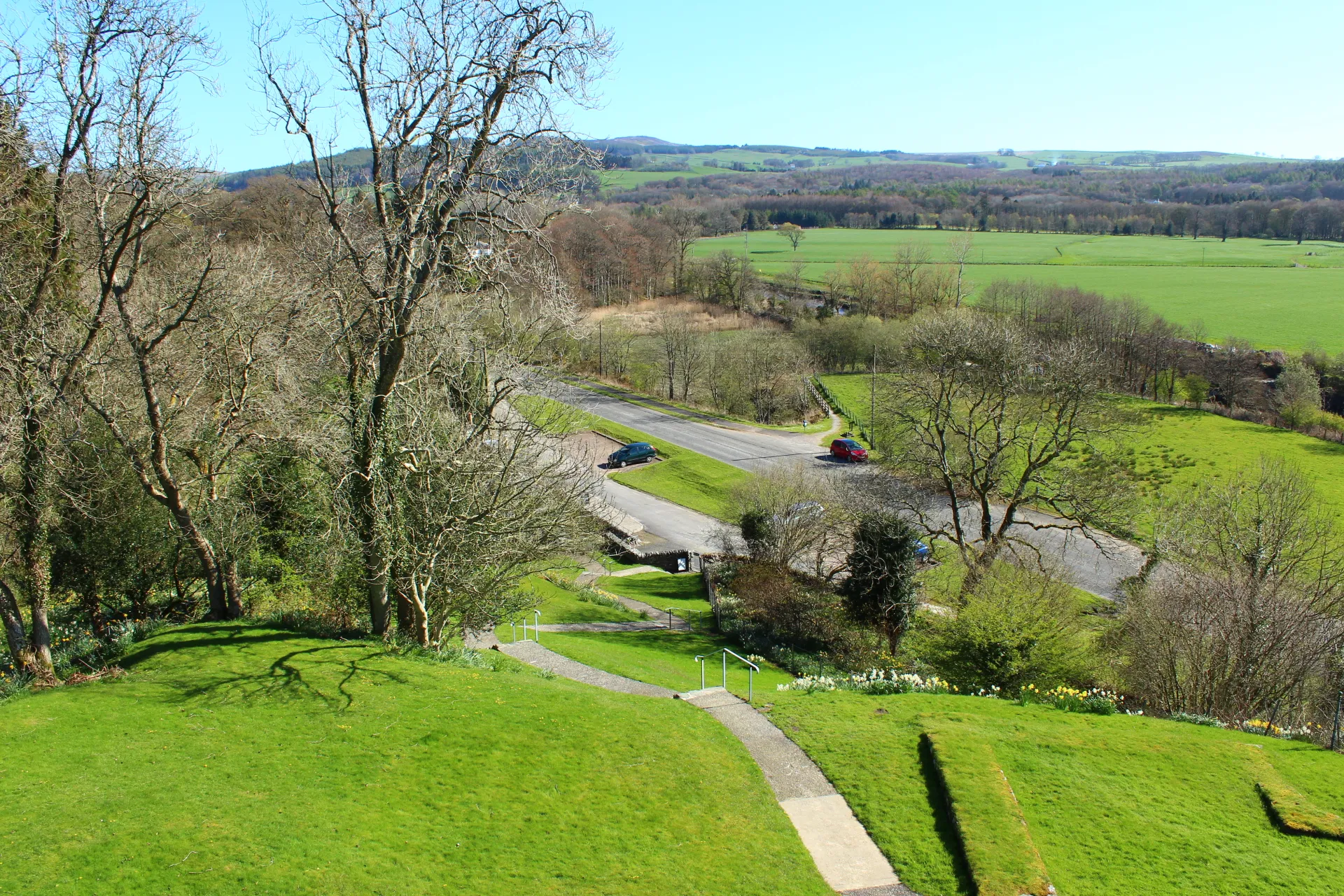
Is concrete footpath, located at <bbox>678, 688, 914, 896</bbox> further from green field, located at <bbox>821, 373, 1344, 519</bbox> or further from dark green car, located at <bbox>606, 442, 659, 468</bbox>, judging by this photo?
A: green field, located at <bbox>821, 373, 1344, 519</bbox>

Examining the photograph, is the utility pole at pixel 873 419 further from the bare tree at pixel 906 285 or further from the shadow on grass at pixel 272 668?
the shadow on grass at pixel 272 668

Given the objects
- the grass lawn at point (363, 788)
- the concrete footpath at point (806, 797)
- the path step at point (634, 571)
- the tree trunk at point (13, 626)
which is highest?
the tree trunk at point (13, 626)

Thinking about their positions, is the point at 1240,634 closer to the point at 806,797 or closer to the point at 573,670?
the point at 806,797

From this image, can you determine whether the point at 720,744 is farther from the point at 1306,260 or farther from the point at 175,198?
the point at 1306,260

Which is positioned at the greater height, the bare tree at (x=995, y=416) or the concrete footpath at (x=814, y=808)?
the bare tree at (x=995, y=416)

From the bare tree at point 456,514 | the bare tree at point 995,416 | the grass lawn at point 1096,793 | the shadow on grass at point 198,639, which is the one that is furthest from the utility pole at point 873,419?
the shadow on grass at point 198,639

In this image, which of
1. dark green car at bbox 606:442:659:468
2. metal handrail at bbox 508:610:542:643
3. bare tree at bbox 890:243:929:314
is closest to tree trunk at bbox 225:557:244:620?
metal handrail at bbox 508:610:542:643

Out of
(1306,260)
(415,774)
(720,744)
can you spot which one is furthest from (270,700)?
(1306,260)

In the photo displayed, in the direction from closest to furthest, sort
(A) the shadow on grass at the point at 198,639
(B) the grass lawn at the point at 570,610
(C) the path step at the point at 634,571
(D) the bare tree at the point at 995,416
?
1. (A) the shadow on grass at the point at 198,639
2. (B) the grass lawn at the point at 570,610
3. (D) the bare tree at the point at 995,416
4. (C) the path step at the point at 634,571
